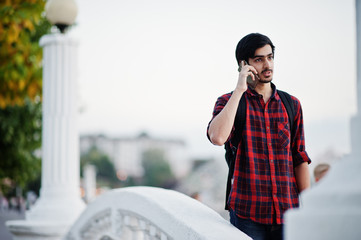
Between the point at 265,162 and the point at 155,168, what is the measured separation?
111606mm

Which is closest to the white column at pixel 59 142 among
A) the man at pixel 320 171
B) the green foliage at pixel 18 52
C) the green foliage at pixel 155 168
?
the green foliage at pixel 18 52

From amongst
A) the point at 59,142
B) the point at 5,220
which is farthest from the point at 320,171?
the point at 5,220

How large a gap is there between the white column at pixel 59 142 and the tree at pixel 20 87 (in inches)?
25.9

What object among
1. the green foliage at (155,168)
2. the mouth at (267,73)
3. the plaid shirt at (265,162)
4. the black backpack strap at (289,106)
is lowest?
the green foliage at (155,168)

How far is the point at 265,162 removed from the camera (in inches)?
104

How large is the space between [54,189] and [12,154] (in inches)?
337

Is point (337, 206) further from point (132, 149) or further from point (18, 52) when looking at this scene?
point (132, 149)

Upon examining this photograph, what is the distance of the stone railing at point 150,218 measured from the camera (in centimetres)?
272

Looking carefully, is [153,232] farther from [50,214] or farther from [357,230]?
[50,214]

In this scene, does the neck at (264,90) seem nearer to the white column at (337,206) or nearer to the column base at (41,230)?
the white column at (337,206)

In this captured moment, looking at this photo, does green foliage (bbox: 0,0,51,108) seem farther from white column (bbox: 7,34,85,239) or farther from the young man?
the young man

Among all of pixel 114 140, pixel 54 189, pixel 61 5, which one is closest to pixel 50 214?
pixel 54 189

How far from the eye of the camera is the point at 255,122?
2703 millimetres

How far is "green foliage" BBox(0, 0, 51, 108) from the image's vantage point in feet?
20.1
